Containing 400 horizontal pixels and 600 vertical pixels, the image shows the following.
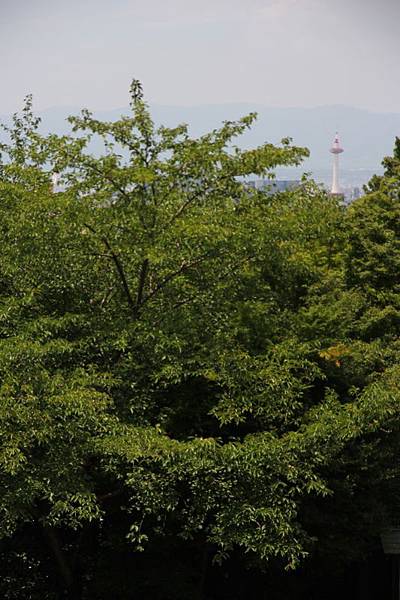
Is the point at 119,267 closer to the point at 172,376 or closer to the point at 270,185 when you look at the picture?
the point at 172,376

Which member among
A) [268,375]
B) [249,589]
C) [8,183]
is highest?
[8,183]

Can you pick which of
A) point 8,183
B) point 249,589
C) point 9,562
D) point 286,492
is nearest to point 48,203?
point 8,183

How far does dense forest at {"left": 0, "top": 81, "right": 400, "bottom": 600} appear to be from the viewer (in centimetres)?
1065

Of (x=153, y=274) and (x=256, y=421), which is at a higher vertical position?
(x=153, y=274)

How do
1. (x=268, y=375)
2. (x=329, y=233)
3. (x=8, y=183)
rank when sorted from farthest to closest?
(x=329, y=233) → (x=8, y=183) → (x=268, y=375)

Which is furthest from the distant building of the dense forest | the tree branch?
the tree branch

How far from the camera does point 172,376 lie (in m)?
11.8

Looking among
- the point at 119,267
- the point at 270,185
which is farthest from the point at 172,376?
the point at 270,185

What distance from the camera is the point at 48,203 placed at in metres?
11.7

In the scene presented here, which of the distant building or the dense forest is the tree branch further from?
the distant building

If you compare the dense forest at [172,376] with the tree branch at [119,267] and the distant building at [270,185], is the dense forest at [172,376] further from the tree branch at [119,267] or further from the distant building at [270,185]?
the distant building at [270,185]

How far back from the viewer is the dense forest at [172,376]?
1065 cm

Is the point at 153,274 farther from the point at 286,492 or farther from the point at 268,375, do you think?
the point at 286,492

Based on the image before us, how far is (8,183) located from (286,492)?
518cm
